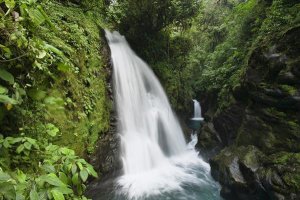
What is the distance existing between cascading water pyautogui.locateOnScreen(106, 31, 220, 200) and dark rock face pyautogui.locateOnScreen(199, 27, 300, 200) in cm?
114

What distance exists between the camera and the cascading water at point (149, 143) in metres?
6.82

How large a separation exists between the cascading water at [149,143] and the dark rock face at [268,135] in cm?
114

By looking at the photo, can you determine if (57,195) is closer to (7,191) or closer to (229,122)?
(7,191)

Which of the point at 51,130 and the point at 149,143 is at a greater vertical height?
the point at 51,130

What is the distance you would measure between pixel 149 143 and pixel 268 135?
4265mm

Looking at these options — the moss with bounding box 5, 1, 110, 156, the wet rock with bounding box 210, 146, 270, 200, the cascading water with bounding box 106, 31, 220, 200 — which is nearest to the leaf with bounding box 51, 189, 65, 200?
the moss with bounding box 5, 1, 110, 156

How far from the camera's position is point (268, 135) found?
6457mm

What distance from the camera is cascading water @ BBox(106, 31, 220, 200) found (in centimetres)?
682

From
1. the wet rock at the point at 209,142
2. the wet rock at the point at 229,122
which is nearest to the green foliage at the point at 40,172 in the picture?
the wet rock at the point at 229,122

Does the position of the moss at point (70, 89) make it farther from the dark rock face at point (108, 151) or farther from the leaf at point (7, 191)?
the leaf at point (7, 191)

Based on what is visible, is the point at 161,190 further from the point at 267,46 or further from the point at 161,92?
the point at 161,92

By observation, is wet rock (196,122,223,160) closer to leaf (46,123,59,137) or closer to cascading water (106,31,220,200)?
cascading water (106,31,220,200)

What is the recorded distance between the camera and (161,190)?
6.65 metres

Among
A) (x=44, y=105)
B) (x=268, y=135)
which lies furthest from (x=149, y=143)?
(x=44, y=105)
